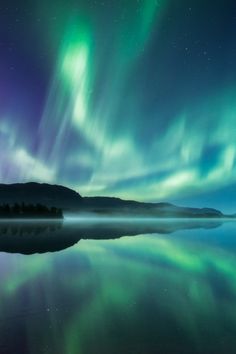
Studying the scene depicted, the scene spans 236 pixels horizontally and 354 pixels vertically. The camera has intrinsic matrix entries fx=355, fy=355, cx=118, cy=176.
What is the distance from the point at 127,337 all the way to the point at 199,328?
224 cm

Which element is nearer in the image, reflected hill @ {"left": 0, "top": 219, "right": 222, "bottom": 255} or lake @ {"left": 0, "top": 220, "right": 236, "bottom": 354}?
lake @ {"left": 0, "top": 220, "right": 236, "bottom": 354}

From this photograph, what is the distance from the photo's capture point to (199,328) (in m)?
10.0

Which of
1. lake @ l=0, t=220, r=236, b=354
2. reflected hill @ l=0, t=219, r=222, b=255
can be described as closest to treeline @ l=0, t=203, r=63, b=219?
reflected hill @ l=0, t=219, r=222, b=255

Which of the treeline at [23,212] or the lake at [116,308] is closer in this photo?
the lake at [116,308]

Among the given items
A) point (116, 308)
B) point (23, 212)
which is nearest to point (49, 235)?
point (116, 308)

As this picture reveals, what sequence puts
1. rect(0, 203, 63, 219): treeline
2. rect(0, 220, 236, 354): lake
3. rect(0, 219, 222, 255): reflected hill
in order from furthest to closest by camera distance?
rect(0, 203, 63, 219): treeline < rect(0, 219, 222, 255): reflected hill < rect(0, 220, 236, 354): lake

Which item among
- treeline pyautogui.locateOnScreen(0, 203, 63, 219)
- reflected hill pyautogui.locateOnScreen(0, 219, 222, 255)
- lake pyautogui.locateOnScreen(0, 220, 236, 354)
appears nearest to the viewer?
lake pyautogui.locateOnScreen(0, 220, 236, 354)

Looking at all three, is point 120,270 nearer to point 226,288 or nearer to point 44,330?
point 226,288

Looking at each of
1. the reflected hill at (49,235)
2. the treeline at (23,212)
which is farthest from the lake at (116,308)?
the treeline at (23,212)

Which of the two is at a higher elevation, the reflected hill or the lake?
the reflected hill

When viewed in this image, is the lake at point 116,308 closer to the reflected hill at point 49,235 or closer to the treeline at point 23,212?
the reflected hill at point 49,235

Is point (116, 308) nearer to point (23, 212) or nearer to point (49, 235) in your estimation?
point (49, 235)

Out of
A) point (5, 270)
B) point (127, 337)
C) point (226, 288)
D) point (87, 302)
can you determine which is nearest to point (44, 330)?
point (127, 337)

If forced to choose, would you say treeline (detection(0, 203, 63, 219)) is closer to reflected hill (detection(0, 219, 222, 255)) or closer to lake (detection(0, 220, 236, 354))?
reflected hill (detection(0, 219, 222, 255))
